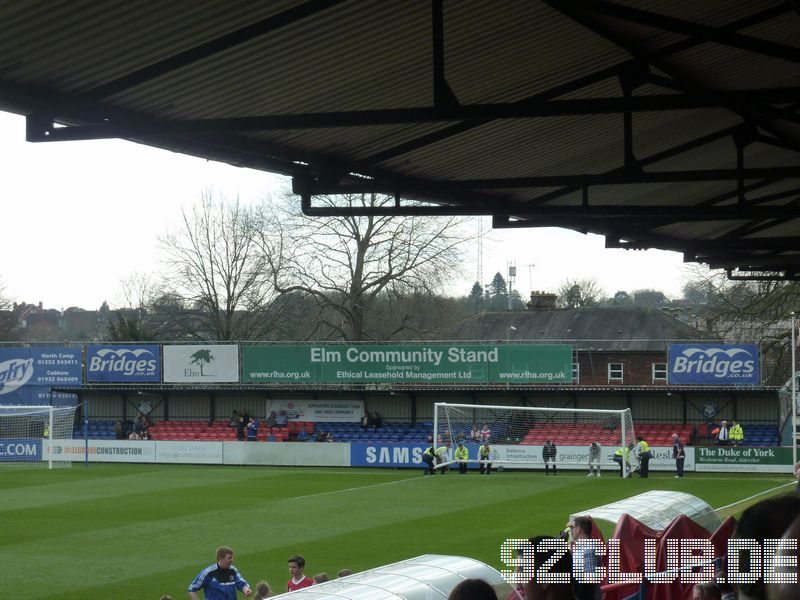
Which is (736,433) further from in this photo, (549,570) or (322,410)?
(549,570)

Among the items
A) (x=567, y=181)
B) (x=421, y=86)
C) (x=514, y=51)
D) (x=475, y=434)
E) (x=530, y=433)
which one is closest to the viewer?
(x=514, y=51)

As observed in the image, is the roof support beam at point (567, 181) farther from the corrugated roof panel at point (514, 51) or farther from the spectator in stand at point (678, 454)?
the spectator in stand at point (678, 454)

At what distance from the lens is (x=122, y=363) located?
168ft

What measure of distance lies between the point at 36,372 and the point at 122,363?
447cm

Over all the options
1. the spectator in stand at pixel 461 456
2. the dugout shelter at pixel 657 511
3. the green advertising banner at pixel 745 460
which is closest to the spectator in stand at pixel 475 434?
the spectator in stand at pixel 461 456

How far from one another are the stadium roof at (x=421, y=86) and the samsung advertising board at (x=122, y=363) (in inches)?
1549

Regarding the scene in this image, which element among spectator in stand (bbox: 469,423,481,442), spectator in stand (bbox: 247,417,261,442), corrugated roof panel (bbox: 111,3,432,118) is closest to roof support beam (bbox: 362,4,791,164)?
corrugated roof panel (bbox: 111,3,432,118)

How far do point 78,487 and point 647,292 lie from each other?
103 meters

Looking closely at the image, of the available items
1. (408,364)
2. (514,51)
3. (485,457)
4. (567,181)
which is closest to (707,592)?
(514,51)

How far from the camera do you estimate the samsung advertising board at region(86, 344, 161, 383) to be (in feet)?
167

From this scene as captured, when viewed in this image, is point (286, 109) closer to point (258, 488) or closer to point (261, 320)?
point (258, 488)

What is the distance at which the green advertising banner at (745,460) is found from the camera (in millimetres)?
40031

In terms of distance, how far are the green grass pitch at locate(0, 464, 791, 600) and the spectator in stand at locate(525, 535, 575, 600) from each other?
1487 cm

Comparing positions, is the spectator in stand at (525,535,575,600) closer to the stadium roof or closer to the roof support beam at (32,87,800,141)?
the roof support beam at (32,87,800,141)
